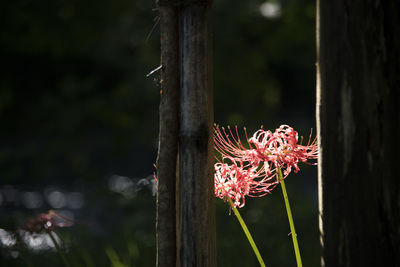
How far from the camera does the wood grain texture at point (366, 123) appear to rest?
1131mm

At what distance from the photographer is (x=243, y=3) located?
8.69m

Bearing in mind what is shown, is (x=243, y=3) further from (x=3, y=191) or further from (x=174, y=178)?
(x=174, y=178)

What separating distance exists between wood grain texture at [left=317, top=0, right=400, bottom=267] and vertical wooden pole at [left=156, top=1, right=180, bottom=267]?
1.36 ft

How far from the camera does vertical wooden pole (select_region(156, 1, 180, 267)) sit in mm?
1349

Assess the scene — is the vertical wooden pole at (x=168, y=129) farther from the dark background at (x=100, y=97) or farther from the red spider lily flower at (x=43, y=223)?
the dark background at (x=100, y=97)

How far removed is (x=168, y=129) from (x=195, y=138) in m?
0.08

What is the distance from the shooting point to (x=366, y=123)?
114 centimetres

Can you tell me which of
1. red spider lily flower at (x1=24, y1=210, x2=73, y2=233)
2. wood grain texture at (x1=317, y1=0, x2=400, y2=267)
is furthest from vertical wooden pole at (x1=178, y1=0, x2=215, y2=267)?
red spider lily flower at (x1=24, y1=210, x2=73, y2=233)

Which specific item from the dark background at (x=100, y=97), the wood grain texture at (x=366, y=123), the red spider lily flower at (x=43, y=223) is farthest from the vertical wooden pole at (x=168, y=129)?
the dark background at (x=100, y=97)

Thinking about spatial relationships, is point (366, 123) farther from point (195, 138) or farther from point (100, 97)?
point (100, 97)

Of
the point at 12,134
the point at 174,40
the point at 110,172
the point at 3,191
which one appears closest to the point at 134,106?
the point at 110,172

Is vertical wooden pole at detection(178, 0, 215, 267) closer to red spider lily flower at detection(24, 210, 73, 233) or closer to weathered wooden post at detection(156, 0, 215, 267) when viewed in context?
weathered wooden post at detection(156, 0, 215, 267)

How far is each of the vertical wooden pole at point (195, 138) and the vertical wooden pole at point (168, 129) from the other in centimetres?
2

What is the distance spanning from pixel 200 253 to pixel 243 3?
309 inches
